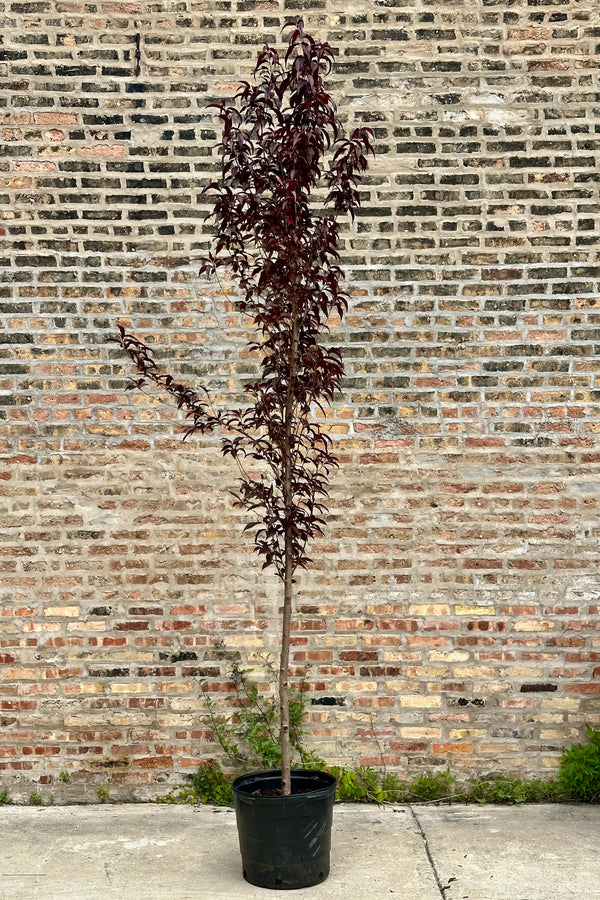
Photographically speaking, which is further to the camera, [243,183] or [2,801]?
[2,801]

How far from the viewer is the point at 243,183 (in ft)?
13.2

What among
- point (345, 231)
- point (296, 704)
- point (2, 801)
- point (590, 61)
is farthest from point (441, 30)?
point (2, 801)

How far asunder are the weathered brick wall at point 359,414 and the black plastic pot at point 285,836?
3.23 ft

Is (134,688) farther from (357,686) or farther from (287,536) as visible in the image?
(287,536)

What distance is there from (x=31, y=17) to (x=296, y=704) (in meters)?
3.69

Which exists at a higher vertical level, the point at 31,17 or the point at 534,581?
the point at 31,17

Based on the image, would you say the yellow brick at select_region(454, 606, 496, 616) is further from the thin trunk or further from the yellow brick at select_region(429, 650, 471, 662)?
the thin trunk

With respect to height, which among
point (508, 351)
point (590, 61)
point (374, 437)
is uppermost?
point (590, 61)

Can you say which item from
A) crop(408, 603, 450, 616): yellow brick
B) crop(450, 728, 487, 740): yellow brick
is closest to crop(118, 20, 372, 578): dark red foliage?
crop(408, 603, 450, 616): yellow brick

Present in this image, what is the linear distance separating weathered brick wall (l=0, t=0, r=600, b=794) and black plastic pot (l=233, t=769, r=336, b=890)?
Result: 0.98 meters

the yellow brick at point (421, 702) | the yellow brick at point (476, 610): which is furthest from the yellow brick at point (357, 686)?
the yellow brick at point (476, 610)

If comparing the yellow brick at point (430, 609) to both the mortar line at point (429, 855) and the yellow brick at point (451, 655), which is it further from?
the mortar line at point (429, 855)

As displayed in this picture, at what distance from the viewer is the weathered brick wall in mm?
5172

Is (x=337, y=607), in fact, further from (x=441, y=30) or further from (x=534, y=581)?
(x=441, y=30)
